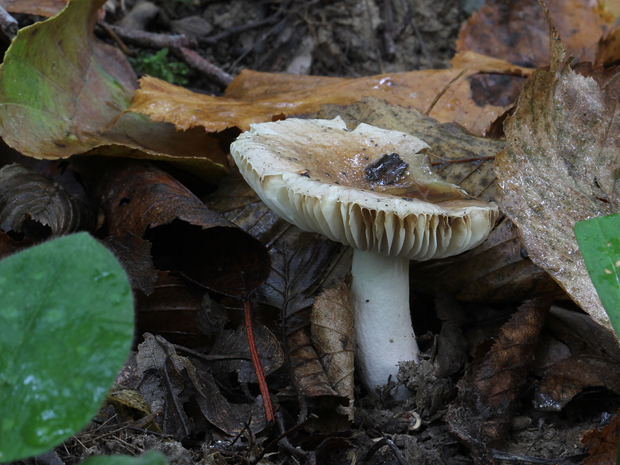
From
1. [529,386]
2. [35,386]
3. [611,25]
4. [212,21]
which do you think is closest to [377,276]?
[529,386]

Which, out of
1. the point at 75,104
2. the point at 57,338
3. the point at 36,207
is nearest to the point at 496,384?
the point at 57,338

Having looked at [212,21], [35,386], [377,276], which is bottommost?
[377,276]

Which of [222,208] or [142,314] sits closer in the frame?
[142,314]

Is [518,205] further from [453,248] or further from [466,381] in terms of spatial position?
[466,381]

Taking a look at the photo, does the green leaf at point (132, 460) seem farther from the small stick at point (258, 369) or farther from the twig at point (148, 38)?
the twig at point (148, 38)

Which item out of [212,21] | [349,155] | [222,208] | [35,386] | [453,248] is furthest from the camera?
[212,21]

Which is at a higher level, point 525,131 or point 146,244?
point 525,131
